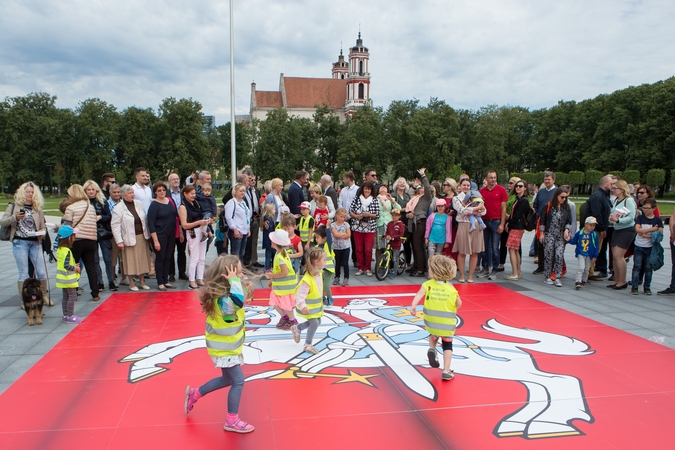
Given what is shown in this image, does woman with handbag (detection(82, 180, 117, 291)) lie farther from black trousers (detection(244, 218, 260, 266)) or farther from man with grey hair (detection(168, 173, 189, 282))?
black trousers (detection(244, 218, 260, 266))

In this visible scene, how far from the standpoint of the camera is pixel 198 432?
3514 mm

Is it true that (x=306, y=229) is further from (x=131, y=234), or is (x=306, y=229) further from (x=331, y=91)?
(x=331, y=91)

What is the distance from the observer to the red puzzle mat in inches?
136

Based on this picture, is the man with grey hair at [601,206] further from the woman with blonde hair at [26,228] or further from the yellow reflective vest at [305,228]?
the woman with blonde hair at [26,228]

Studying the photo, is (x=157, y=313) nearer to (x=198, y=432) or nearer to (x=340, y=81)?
(x=198, y=432)

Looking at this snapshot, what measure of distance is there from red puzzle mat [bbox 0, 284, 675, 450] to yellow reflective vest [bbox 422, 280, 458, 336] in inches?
19.7

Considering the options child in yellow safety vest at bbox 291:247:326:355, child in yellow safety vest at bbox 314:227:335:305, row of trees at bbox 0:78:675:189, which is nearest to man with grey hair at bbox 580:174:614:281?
child in yellow safety vest at bbox 314:227:335:305

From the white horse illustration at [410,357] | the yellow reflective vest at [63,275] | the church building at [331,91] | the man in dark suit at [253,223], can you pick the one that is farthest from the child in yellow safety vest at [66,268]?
the church building at [331,91]

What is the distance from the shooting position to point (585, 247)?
8398mm

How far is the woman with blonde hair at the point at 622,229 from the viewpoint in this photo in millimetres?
8383

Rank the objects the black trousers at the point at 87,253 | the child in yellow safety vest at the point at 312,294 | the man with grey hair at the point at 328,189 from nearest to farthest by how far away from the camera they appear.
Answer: the child in yellow safety vest at the point at 312,294 < the black trousers at the point at 87,253 < the man with grey hair at the point at 328,189

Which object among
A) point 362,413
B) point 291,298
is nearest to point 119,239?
point 291,298

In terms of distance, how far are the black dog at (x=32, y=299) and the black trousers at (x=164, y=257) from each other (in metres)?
2.15

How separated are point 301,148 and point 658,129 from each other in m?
38.9
